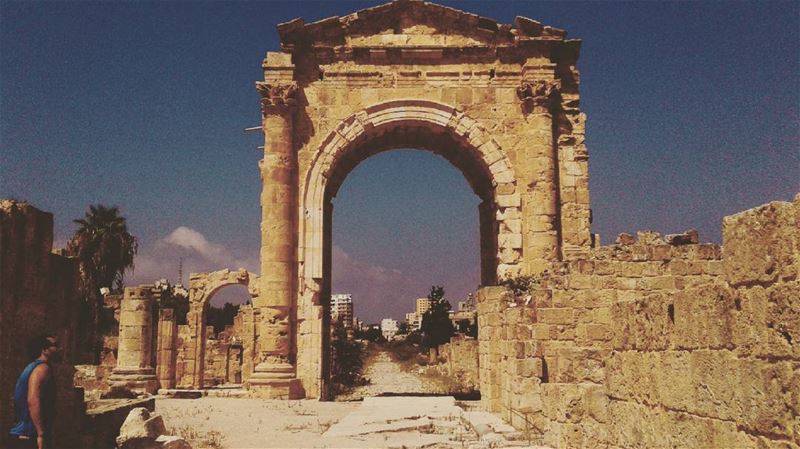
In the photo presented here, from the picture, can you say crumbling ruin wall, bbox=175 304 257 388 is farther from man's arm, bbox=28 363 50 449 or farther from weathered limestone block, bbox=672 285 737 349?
weathered limestone block, bbox=672 285 737 349

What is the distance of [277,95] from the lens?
1553 cm

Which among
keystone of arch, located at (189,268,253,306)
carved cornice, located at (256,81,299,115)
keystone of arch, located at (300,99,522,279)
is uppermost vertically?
carved cornice, located at (256,81,299,115)

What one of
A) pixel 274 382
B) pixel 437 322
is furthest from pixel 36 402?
pixel 437 322

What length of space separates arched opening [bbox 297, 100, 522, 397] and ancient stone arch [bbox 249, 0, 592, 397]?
0.07 ft

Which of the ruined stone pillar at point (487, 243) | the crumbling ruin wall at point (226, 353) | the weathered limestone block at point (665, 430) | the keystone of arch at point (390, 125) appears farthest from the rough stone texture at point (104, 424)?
the crumbling ruin wall at point (226, 353)

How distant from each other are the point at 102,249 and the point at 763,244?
3290cm

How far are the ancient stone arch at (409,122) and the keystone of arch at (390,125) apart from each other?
0.07 feet

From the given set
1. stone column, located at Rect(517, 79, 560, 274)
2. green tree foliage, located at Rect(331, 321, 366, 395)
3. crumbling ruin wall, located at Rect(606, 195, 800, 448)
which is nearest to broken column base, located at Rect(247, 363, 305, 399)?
stone column, located at Rect(517, 79, 560, 274)

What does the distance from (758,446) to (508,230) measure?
12.3 meters

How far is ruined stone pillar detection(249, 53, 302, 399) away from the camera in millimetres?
14680

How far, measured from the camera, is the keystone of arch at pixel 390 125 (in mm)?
15531

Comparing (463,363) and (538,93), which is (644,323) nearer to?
(538,93)

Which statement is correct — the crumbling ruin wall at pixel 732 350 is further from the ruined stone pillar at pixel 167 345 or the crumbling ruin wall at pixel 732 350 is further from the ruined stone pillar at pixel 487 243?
the ruined stone pillar at pixel 167 345

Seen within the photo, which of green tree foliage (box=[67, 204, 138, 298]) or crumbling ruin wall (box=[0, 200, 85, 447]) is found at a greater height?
green tree foliage (box=[67, 204, 138, 298])
